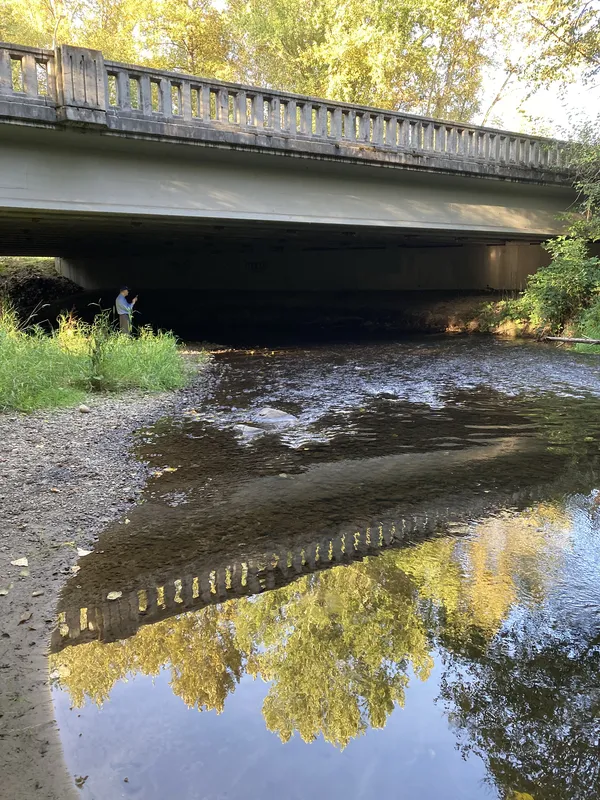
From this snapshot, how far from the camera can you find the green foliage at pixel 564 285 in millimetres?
17000

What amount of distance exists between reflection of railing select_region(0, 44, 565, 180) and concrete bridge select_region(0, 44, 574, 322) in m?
0.03

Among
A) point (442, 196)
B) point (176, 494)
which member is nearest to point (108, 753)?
point (176, 494)

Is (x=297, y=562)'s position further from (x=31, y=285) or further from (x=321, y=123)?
(x=31, y=285)

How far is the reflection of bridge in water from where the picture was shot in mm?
3527

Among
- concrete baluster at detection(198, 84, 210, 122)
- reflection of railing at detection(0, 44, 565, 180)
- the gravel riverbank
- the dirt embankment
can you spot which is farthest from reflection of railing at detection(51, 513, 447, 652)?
the dirt embankment

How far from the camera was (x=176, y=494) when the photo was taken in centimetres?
563

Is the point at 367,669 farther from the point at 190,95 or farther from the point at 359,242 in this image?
the point at 359,242

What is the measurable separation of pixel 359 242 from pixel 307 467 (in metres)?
17.3

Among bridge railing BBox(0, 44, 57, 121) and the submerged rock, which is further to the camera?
bridge railing BBox(0, 44, 57, 121)

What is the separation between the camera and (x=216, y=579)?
405 cm

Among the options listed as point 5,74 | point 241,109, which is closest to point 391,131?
point 241,109

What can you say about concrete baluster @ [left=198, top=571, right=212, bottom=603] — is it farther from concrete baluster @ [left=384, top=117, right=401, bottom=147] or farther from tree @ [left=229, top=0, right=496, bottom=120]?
tree @ [left=229, top=0, right=496, bottom=120]

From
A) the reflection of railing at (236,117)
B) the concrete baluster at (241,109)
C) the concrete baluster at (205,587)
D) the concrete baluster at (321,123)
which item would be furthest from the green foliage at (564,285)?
the concrete baluster at (205,587)

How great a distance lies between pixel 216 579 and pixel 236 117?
11185 millimetres
